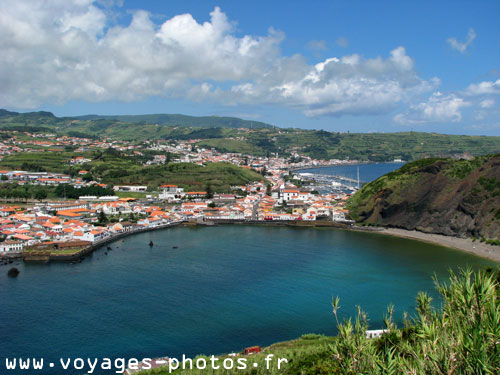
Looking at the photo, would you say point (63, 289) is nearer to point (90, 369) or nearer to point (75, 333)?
point (75, 333)

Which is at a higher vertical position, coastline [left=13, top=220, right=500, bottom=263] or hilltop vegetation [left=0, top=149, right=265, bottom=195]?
hilltop vegetation [left=0, top=149, right=265, bottom=195]

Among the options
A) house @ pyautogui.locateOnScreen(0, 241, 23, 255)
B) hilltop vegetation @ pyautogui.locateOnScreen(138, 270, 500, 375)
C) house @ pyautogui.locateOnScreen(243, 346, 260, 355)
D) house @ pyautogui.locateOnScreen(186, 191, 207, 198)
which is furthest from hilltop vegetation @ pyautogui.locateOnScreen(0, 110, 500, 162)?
hilltop vegetation @ pyautogui.locateOnScreen(138, 270, 500, 375)

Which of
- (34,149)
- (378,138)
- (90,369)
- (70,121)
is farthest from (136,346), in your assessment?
(70,121)

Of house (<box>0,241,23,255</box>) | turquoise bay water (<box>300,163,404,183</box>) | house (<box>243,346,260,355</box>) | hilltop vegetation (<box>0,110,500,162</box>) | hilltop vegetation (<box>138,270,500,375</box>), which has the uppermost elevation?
hilltop vegetation (<box>0,110,500,162</box>)

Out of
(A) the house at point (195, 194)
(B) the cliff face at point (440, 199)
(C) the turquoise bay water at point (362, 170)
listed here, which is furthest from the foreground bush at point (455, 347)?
(C) the turquoise bay water at point (362, 170)

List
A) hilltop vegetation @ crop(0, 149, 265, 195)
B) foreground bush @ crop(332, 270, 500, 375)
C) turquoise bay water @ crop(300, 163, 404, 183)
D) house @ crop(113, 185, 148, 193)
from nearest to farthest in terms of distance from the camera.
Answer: foreground bush @ crop(332, 270, 500, 375) → house @ crop(113, 185, 148, 193) → hilltop vegetation @ crop(0, 149, 265, 195) → turquoise bay water @ crop(300, 163, 404, 183)

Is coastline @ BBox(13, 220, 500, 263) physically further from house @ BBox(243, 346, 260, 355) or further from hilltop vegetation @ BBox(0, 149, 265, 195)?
hilltop vegetation @ BBox(0, 149, 265, 195)

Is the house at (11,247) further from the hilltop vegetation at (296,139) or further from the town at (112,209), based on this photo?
the hilltop vegetation at (296,139)
